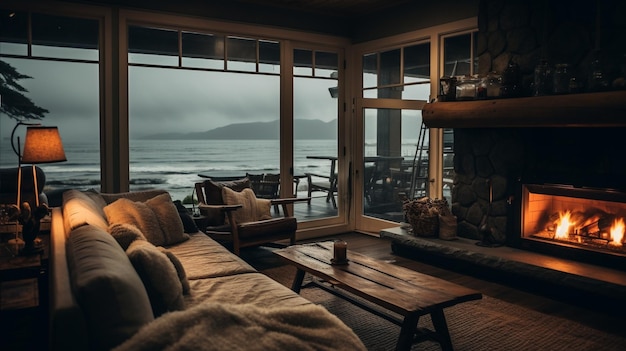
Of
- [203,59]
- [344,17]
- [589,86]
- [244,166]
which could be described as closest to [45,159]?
[203,59]

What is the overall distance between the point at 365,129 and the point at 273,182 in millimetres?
1299

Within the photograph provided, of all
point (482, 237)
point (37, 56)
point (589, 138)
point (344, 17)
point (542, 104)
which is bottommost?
point (482, 237)

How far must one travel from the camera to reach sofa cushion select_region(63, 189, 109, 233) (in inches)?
101

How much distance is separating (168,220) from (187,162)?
9.16 metres

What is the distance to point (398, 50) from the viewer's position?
19.0 ft

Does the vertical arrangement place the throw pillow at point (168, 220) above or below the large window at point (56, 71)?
below

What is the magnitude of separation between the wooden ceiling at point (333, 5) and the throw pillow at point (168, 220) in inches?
103

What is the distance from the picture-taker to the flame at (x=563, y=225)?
4122 millimetres

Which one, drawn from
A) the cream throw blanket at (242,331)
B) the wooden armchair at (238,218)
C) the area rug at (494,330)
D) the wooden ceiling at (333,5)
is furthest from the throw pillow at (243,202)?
the cream throw blanket at (242,331)

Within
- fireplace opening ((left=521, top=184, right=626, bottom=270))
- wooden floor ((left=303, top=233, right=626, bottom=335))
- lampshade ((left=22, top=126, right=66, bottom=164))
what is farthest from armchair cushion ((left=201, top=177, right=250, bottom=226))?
fireplace opening ((left=521, top=184, right=626, bottom=270))

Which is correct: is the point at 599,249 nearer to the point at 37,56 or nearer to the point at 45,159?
the point at 45,159

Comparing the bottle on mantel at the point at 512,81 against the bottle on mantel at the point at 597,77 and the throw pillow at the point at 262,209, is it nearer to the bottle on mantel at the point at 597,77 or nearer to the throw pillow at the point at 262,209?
the bottle on mantel at the point at 597,77

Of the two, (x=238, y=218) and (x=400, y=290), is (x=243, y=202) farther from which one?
(x=400, y=290)

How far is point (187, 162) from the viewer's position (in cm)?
1274
